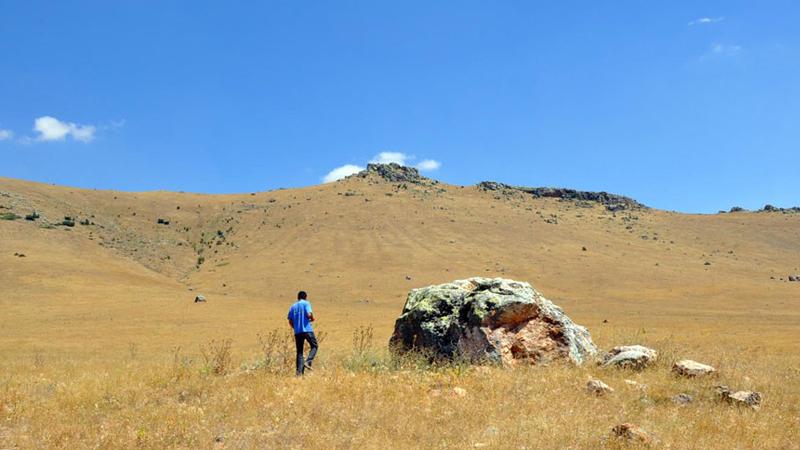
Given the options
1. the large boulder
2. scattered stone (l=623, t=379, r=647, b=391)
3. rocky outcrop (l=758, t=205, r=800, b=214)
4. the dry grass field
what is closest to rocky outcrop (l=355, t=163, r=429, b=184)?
the dry grass field

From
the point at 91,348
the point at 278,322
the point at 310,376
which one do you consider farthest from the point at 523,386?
the point at 278,322

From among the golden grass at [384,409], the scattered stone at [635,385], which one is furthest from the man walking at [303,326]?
the scattered stone at [635,385]

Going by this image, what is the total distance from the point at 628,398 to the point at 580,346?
369cm

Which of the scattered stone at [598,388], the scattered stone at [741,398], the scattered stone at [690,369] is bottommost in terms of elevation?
the scattered stone at [598,388]

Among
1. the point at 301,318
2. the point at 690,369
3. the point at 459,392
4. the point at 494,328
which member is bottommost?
the point at 459,392

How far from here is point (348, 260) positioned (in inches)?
2277

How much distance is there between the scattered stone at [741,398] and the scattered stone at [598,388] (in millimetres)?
1562

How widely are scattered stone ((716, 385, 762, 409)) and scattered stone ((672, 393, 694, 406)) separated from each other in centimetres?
42

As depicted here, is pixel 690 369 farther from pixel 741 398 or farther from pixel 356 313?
pixel 356 313

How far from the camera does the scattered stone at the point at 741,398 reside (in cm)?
809

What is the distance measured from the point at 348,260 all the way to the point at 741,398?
50.7 metres

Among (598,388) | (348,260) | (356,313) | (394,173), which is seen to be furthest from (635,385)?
(394,173)

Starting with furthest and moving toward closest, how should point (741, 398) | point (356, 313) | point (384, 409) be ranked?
point (356, 313)
point (741, 398)
point (384, 409)

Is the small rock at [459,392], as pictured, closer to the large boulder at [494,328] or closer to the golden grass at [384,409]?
the golden grass at [384,409]
